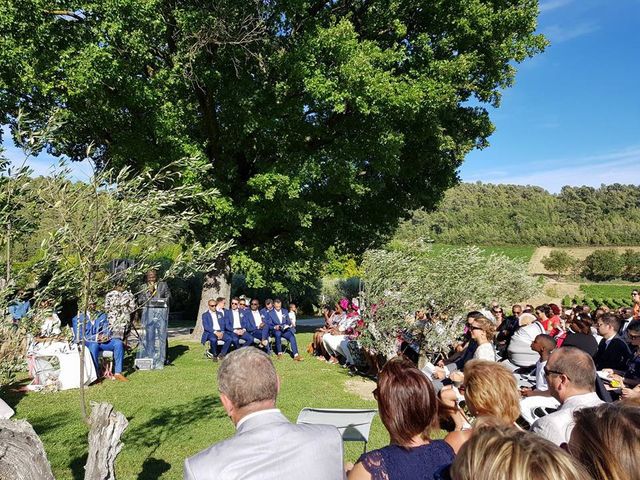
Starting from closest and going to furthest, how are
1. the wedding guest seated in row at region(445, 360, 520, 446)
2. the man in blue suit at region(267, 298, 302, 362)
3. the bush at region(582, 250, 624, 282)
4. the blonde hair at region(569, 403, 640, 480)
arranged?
the blonde hair at region(569, 403, 640, 480), the wedding guest seated in row at region(445, 360, 520, 446), the man in blue suit at region(267, 298, 302, 362), the bush at region(582, 250, 624, 282)

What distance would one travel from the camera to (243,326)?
12844mm

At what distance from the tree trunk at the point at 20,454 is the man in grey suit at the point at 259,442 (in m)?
1.66

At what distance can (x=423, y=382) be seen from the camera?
9.03 ft

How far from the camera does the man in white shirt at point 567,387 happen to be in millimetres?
3336

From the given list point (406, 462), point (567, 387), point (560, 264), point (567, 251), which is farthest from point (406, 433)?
point (567, 251)

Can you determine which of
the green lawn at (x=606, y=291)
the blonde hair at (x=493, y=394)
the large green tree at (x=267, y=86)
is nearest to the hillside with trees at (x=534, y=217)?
the green lawn at (x=606, y=291)

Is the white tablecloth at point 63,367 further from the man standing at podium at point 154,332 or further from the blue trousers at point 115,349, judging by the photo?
the man standing at podium at point 154,332

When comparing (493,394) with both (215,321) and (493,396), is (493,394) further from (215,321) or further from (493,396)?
(215,321)

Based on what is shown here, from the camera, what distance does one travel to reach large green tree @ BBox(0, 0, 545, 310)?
35.0 feet

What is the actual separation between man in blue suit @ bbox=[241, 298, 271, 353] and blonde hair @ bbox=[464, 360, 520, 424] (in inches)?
398

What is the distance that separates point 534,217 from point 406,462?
128 metres

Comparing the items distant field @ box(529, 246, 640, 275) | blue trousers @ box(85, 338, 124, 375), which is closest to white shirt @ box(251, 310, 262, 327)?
blue trousers @ box(85, 338, 124, 375)

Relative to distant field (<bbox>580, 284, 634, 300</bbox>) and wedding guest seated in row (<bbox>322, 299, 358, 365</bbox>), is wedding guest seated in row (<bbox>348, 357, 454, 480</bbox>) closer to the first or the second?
wedding guest seated in row (<bbox>322, 299, 358, 365</bbox>)

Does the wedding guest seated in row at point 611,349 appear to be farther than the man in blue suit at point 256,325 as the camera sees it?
No
